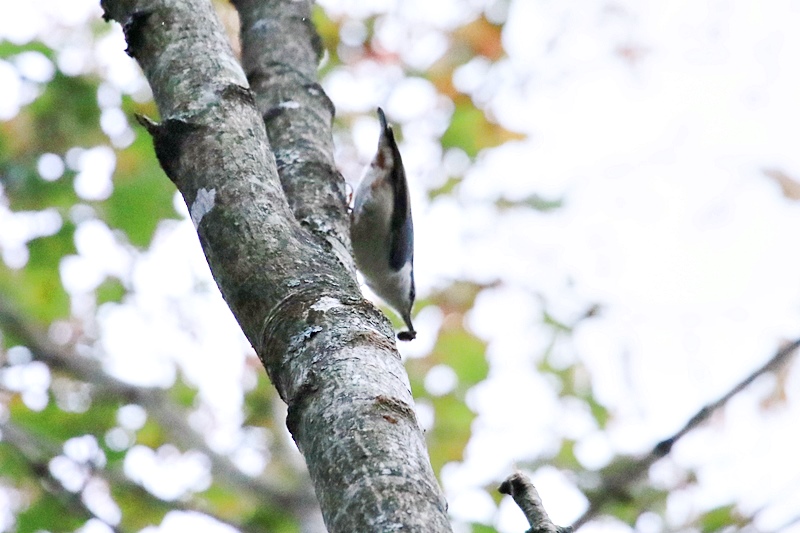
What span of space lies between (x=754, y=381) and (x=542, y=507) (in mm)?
776

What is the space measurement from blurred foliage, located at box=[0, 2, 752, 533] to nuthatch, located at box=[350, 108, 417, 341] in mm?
1113

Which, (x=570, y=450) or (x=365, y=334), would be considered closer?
(x=365, y=334)

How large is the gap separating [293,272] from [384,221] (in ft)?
6.72

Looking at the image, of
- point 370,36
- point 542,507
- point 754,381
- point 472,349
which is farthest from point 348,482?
point 370,36

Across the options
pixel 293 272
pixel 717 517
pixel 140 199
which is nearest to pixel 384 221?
pixel 140 199

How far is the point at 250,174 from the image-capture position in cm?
131

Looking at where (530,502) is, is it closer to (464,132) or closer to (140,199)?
(140,199)

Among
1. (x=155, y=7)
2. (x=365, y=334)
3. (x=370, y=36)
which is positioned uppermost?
(x=370, y=36)

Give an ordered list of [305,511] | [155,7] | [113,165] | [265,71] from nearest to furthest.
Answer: [155,7], [265,71], [305,511], [113,165]

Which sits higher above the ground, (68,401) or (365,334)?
(68,401)

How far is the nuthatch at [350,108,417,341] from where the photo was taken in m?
3.23

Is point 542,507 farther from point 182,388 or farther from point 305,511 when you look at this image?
point 182,388

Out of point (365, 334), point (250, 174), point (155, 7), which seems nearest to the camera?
point (365, 334)

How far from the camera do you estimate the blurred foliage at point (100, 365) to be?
376 centimetres
